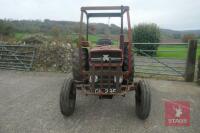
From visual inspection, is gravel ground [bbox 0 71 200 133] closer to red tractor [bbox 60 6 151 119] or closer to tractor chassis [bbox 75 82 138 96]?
red tractor [bbox 60 6 151 119]

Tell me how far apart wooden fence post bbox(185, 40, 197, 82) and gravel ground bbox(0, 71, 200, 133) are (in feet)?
1.60

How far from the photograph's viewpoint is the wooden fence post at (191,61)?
22.5 ft

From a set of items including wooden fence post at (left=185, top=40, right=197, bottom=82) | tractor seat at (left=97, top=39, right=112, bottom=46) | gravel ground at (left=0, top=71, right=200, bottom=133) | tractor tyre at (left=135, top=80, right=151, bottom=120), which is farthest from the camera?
wooden fence post at (left=185, top=40, right=197, bottom=82)

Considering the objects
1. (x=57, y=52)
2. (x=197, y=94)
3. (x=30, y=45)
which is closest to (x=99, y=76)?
(x=197, y=94)

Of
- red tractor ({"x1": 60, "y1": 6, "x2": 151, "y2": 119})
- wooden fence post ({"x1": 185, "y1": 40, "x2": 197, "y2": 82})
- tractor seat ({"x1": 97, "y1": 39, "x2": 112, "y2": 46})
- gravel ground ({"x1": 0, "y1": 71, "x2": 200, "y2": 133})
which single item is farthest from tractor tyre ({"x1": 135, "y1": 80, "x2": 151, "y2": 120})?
wooden fence post ({"x1": 185, "y1": 40, "x2": 197, "y2": 82})

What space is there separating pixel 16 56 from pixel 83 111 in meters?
5.71

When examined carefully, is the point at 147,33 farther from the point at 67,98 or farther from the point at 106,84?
the point at 67,98

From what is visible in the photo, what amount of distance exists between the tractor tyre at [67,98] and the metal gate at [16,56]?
5038 mm

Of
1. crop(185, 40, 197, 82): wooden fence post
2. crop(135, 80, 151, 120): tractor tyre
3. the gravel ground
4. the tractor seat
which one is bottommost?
the gravel ground

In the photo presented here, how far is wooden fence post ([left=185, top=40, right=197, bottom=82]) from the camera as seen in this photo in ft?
22.5

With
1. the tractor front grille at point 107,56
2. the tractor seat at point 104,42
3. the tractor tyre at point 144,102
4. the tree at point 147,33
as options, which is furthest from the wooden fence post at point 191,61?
the tree at point 147,33

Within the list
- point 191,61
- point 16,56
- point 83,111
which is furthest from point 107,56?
point 16,56

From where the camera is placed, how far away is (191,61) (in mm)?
6910

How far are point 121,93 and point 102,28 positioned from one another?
256 centimetres
